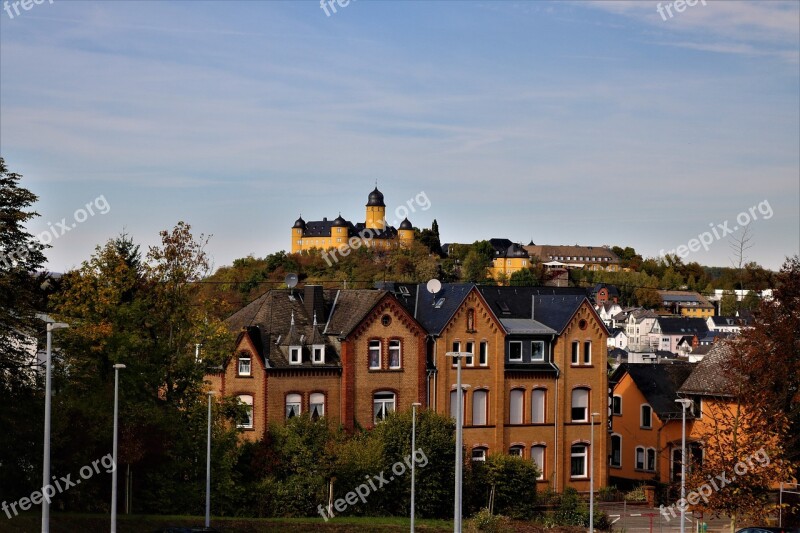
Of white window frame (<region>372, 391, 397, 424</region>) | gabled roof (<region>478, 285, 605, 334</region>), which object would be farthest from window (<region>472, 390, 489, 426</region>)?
gabled roof (<region>478, 285, 605, 334</region>)

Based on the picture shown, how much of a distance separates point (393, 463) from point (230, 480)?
8675mm

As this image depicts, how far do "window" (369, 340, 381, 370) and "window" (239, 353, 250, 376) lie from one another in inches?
254

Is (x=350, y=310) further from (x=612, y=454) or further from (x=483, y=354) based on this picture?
(x=612, y=454)

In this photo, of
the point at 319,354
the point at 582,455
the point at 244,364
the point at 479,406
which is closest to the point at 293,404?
the point at 319,354

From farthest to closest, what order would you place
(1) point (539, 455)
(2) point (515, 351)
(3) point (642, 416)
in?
1. (3) point (642, 416)
2. (2) point (515, 351)
3. (1) point (539, 455)

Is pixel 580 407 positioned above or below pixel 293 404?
below

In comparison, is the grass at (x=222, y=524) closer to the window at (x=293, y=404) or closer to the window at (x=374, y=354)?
the window at (x=293, y=404)

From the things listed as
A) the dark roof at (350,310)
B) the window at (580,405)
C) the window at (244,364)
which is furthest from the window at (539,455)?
the window at (244,364)

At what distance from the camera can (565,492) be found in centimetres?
5869

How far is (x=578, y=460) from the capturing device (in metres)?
63.6

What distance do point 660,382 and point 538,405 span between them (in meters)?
10.3

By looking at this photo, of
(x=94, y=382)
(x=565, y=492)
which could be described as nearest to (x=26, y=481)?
(x=94, y=382)

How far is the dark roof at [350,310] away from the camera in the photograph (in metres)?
58.9

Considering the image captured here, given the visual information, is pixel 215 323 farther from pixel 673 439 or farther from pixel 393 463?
pixel 673 439
